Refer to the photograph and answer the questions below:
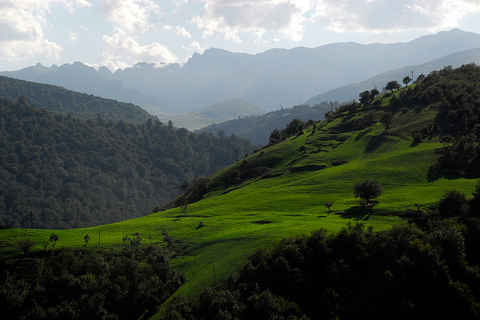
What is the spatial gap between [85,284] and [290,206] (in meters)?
36.4

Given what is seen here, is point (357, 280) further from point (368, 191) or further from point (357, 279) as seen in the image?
point (368, 191)

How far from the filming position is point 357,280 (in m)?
39.6

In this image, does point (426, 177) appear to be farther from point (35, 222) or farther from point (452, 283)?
point (35, 222)

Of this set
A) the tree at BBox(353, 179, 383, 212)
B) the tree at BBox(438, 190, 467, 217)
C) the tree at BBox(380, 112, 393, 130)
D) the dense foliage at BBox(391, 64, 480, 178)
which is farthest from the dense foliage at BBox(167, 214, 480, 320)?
the tree at BBox(380, 112, 393, 130)

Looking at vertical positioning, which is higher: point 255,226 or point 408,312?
point 255,226

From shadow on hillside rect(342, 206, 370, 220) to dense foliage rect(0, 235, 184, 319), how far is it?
84.6 feet

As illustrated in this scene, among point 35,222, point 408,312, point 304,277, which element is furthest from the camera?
point 35,222

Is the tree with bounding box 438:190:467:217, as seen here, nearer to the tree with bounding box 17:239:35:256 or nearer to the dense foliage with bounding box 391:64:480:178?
the dense foliage with bounding box 391:64:480:178

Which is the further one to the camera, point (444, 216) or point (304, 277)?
point (444, 216)

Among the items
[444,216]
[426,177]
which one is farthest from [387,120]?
[444,216]

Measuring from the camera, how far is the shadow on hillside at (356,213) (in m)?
54.9

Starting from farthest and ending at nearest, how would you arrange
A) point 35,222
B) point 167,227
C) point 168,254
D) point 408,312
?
point 35,222
point 167,227
point 168,254
point 408,312

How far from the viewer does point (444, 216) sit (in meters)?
49.0

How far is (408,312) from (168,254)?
30.6 metres
